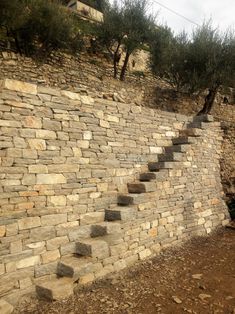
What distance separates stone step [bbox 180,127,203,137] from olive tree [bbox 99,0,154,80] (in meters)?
7.01

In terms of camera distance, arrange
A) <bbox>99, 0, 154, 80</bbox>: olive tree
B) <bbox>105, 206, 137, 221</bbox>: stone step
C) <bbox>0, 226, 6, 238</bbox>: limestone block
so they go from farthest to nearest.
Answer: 1. <bbox>99, 0, 154, 80</bbox>: olive tree
2. <bbox>105, 206, 137, 221</bbox>: stone step
3. <bbox>0, 226, 6, 238</bbox>: limestone block

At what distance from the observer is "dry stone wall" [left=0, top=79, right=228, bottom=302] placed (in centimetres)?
446

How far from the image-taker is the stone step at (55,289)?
13.9 feet

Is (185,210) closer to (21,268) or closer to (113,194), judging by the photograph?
(113,194)

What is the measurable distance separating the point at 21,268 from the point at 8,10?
9317 millimetres

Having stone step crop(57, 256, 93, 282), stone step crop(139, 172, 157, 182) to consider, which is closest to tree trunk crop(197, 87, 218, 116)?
stone step crop(139, 172, 157, 182)

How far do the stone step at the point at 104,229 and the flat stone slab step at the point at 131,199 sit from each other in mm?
586

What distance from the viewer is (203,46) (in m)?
14.0

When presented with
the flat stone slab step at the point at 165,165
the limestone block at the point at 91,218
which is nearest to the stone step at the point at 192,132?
the flat stone slab step at the point at 165,165

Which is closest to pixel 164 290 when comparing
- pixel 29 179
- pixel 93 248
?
pixel 93 248

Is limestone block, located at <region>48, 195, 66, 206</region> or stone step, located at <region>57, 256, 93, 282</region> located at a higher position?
limestone block, located at <region>48, 195, 66, 206</region>

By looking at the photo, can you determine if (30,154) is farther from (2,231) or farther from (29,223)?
(2,231)

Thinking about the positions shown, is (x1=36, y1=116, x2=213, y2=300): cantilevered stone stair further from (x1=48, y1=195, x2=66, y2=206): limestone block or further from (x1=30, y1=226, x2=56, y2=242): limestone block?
(x1=48, y1=195, x2=66, y2=206): limestone block

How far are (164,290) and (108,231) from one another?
1234 mm
